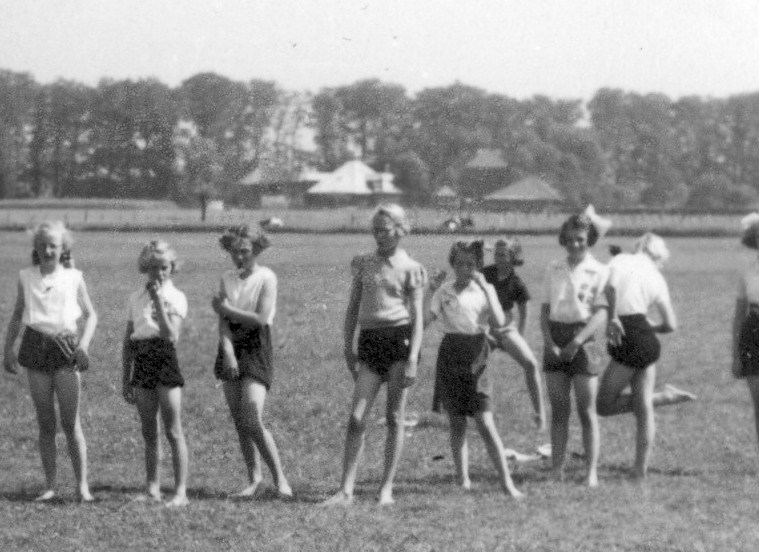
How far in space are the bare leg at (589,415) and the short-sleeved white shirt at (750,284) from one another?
1141 millimetres

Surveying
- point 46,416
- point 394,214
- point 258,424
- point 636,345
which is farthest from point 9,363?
point 636,345

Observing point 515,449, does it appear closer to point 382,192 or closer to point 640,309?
point 640,309

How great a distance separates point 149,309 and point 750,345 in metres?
3.93

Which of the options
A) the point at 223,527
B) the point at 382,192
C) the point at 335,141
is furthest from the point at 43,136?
the point at 223,527

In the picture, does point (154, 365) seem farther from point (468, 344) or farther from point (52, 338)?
point (468, 344)

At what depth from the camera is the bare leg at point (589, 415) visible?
24.2ft

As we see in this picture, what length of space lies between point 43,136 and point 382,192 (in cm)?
1008

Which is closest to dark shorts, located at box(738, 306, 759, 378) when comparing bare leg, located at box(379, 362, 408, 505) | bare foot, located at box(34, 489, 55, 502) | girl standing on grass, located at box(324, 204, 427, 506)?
girl standing on grass, located at box(324, 204, 427, 506)

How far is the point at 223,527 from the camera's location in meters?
6.17

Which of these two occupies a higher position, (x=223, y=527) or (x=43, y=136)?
(x=43, y=136)

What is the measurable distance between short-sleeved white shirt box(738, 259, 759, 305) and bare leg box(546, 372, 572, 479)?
4.26ft

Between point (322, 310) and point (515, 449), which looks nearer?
point (515, 449)

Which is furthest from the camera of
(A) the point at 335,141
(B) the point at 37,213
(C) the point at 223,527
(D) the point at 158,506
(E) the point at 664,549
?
(B) the point at 37,213

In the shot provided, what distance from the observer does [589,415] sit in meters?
7.42
